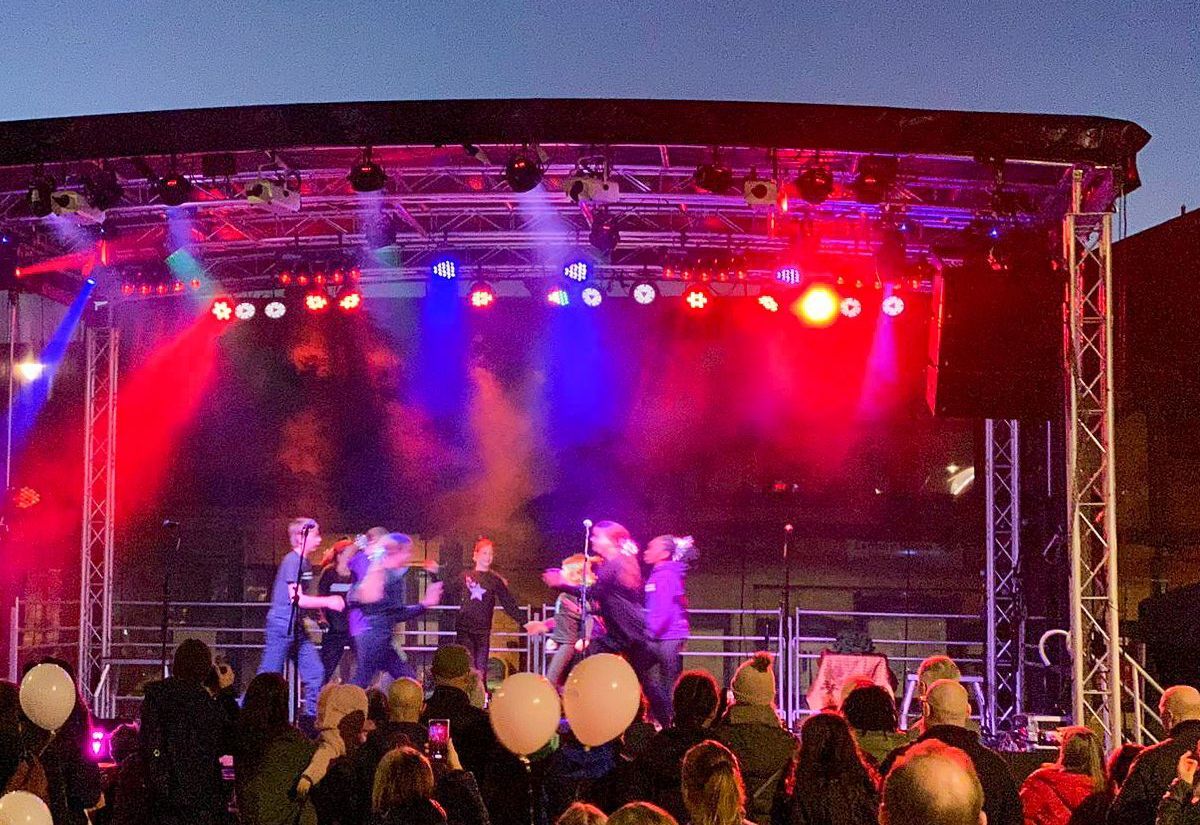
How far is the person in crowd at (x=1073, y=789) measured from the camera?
5.54 metres

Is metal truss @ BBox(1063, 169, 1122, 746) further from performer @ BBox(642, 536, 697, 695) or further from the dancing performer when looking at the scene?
the dancing performer

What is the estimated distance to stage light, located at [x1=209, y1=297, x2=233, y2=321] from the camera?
14633 millimetres

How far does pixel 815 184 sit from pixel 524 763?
628cm

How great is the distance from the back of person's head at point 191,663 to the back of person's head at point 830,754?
3204 mm

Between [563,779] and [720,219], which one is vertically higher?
[720,219]

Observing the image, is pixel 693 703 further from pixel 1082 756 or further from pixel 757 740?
pixel 1082 756

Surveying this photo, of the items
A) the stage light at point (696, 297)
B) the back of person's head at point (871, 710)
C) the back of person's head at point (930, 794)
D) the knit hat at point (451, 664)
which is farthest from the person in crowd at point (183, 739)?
the stage light at point (696, 297)

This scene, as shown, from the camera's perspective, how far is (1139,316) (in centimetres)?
1464

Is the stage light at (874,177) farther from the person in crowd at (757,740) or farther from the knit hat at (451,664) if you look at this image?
the knit hat at (451,664)

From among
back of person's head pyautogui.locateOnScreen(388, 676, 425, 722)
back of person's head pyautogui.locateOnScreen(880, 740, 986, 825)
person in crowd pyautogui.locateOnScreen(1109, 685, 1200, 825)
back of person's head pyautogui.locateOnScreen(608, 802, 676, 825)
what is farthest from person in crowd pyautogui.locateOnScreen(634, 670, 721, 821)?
back of person's head pyautogui.locateOnScreen(880, 740, 986, 825)

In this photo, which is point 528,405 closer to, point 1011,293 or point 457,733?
point 1011,293

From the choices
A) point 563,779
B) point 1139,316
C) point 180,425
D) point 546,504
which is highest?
point 1139,316

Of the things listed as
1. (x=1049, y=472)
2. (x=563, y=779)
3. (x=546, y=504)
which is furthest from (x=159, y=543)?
(x=563, y=779)

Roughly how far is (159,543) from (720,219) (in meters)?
8.80
